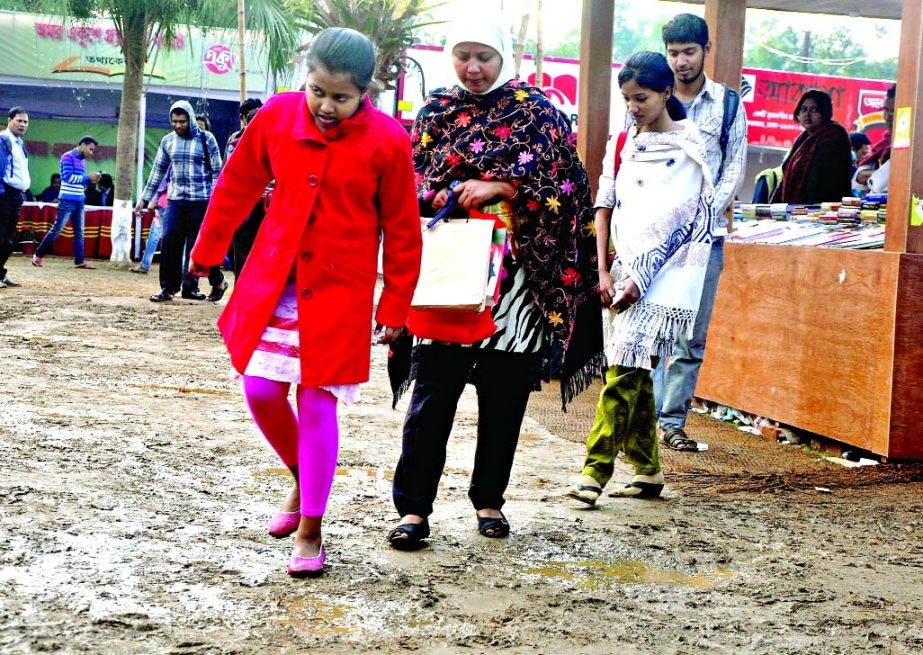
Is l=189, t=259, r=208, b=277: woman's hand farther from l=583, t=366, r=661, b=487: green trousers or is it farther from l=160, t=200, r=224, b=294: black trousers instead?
l=160, t=200, r=224, b=294: black trousers

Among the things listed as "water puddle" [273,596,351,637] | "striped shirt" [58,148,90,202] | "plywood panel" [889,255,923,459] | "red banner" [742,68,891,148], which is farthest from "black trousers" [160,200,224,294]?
"red banner" [742,68,891,148]

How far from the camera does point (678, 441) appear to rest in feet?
21.1

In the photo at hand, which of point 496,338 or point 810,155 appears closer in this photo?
point 496,338

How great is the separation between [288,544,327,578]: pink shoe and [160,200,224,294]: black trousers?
344 inches

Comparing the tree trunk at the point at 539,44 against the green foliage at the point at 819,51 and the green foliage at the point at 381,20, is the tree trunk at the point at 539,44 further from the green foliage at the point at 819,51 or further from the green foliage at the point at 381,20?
the green foliage at the point at 819,51

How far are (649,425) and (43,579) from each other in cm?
263

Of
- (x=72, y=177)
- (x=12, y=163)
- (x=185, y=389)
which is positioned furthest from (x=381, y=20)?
(x=185, y=389)

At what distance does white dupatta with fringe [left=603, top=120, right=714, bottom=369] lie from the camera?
200 inches

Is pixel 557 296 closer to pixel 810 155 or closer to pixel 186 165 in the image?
pixel 810 155

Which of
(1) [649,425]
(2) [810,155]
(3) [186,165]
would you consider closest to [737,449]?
(1) [649,425]

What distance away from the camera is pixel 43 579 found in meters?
3.44

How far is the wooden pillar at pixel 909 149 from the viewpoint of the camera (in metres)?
5.91

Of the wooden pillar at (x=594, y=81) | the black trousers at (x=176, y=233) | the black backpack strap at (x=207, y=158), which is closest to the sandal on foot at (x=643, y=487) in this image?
the wooden pillar at (x=594, y=81)

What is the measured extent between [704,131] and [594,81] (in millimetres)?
3168
